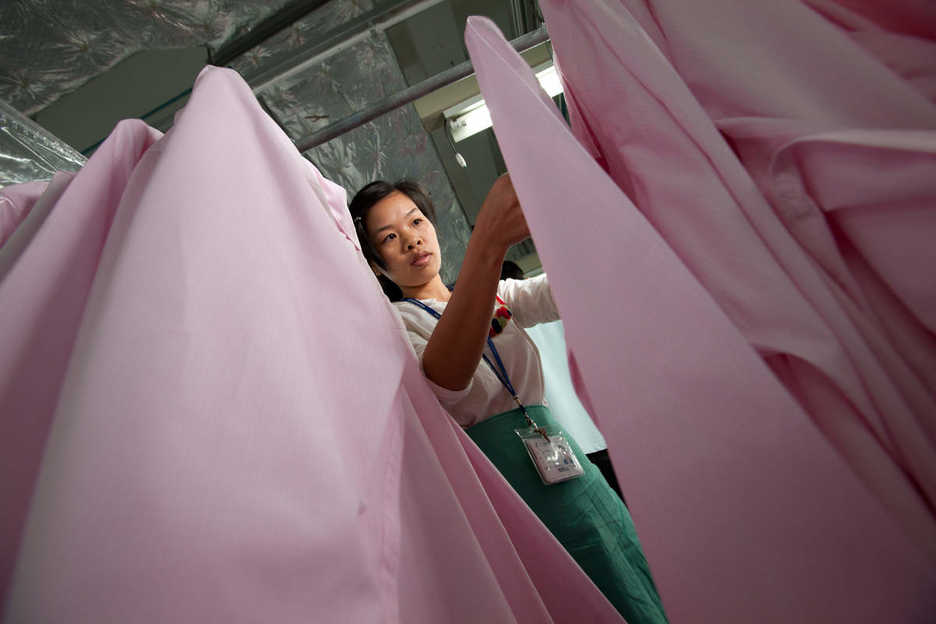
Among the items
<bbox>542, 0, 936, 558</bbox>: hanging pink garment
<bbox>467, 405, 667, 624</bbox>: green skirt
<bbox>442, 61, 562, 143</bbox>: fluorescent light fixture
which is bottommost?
<bbox>467, 405, 667, 624</bbox>: green skirt

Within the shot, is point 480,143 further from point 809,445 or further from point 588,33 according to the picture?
point 809,445

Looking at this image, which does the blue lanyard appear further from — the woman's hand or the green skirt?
the woman's hand

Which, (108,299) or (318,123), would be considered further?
(318,123)

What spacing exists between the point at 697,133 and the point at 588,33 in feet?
0.60

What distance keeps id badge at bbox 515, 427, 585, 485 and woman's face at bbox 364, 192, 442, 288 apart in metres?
0.49

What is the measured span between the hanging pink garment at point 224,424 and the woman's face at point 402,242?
493 mm

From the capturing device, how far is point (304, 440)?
298 millimetres

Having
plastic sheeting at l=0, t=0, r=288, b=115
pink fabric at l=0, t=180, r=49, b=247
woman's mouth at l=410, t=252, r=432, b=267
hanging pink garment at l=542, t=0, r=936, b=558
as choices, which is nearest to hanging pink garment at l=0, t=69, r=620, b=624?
pink fabric at l=0, t=180, r=49, b=247

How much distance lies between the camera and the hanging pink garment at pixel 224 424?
0.22 m

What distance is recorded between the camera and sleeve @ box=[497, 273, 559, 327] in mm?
1017

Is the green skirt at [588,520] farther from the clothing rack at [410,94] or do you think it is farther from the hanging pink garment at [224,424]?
the clothing rack at [410,94]

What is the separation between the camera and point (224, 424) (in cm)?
27

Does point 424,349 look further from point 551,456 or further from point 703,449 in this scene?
point 703,449

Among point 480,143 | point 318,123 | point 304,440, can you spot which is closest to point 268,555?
point 304,440
